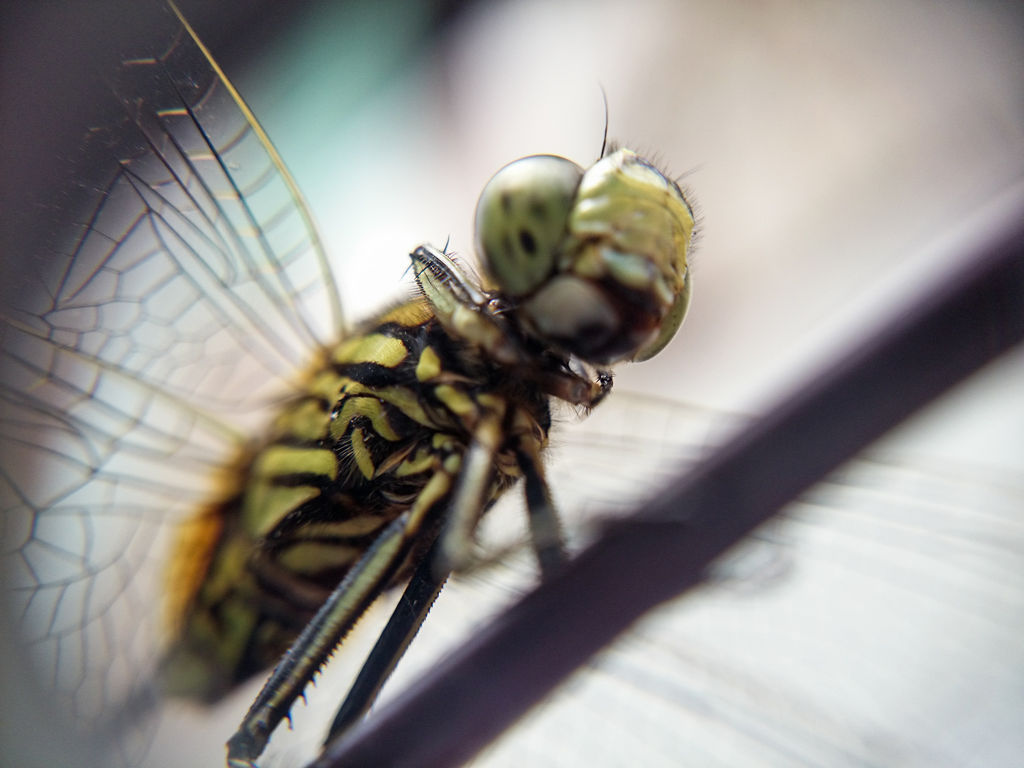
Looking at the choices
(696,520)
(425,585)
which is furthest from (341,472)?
→ (696,520)

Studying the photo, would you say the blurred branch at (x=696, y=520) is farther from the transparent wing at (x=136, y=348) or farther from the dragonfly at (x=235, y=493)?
the transparent wing at (x=136, y=348)

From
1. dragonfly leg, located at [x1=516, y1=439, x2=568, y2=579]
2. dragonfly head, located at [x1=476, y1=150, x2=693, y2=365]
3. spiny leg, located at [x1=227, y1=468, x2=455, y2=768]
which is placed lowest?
spiny leg, located at [x1=227, y1=468, x2=455, y2=768]

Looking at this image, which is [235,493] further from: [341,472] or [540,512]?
[540,512]

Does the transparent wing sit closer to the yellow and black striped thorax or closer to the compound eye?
the yellow and black striped thorax

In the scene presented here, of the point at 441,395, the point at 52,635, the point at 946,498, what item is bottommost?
the point at 52,635

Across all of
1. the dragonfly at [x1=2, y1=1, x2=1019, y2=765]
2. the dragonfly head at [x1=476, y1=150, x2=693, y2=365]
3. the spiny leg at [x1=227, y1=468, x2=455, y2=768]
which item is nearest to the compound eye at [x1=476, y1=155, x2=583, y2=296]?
the dragonfly head at [x1=476, y1=150, x2=693, y2=365]

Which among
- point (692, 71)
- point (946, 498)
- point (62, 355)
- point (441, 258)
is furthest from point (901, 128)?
point (62, 355)

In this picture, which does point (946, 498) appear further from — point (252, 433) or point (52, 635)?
point (52, 635)
